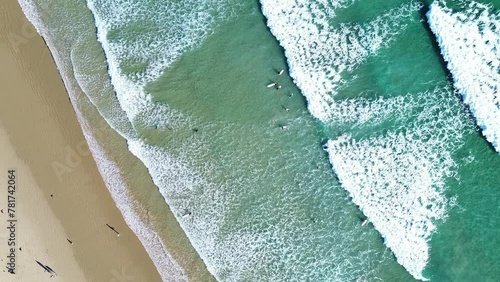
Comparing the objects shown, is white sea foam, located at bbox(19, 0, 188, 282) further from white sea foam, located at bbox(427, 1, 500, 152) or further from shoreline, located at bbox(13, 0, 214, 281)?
white sea foam, located at bbox(427, 1, 500, 152)

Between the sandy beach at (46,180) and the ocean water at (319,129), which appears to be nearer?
the ocean water at (319,129)

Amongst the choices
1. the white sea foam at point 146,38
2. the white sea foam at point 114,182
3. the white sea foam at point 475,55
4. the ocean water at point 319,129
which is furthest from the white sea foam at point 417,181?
the white sea foam at point 146,38

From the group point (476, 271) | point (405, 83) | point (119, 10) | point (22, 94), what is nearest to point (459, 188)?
point (476, 271)

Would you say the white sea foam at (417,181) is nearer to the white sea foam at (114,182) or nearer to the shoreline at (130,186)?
the shoreline at (130,186)

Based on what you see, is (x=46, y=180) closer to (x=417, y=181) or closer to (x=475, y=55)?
(x=417, y=181)

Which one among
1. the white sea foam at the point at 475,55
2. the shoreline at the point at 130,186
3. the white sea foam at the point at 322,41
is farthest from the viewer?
A: the shoreline at the point at 130,186

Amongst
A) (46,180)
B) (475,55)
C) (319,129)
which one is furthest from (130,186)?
(475,55)
